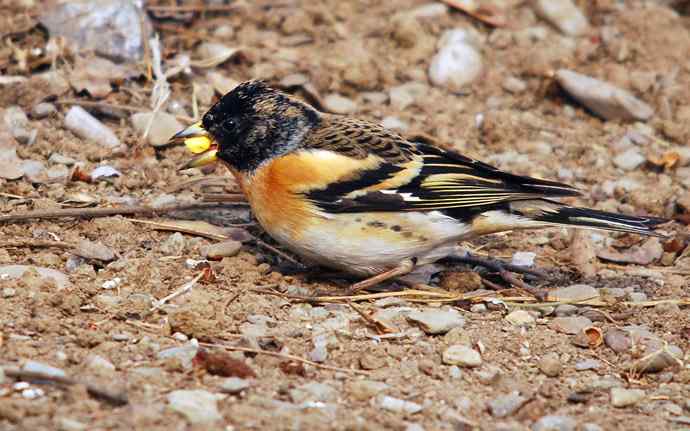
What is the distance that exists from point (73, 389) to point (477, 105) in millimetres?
3952

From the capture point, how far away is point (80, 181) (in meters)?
5.11

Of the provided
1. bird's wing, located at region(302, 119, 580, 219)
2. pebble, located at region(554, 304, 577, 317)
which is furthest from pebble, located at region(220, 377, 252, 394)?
pebble, located at region(554, 304, 577, 317)

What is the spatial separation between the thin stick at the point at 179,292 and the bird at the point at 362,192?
0.43 metres

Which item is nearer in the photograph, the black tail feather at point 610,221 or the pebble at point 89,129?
the black tail feather at point 610,221

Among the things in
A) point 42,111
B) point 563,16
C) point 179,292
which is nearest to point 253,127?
point 179,292

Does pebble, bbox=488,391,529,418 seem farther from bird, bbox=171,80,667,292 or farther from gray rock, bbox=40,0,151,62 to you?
gray rock, bbox=40,0,151,62

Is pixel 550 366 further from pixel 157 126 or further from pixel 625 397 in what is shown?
pixel 157 126

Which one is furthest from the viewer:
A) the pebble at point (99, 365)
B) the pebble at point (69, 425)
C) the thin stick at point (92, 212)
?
the thin stick at point (92, 212)

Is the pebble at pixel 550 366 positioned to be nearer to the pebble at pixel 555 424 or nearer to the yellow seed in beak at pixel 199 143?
the pebble at pixel 555 424

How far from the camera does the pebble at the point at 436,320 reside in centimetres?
415

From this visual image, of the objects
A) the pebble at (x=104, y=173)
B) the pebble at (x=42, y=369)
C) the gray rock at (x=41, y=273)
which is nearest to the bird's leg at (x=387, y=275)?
the gray rock at (x=41, y=273)

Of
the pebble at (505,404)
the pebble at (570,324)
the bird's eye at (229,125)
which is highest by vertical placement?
the bird's eye at (229,125)

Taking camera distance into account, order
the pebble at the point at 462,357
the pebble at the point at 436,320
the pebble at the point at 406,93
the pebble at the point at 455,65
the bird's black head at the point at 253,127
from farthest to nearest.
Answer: the pebble at the point at 455,65
the pebble at the point at 406,93
the bird's black head at the point at 253,127
the pebble at the point at 436,320
the pebble at the point at 462,357

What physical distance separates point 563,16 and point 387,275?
3.46 metres
